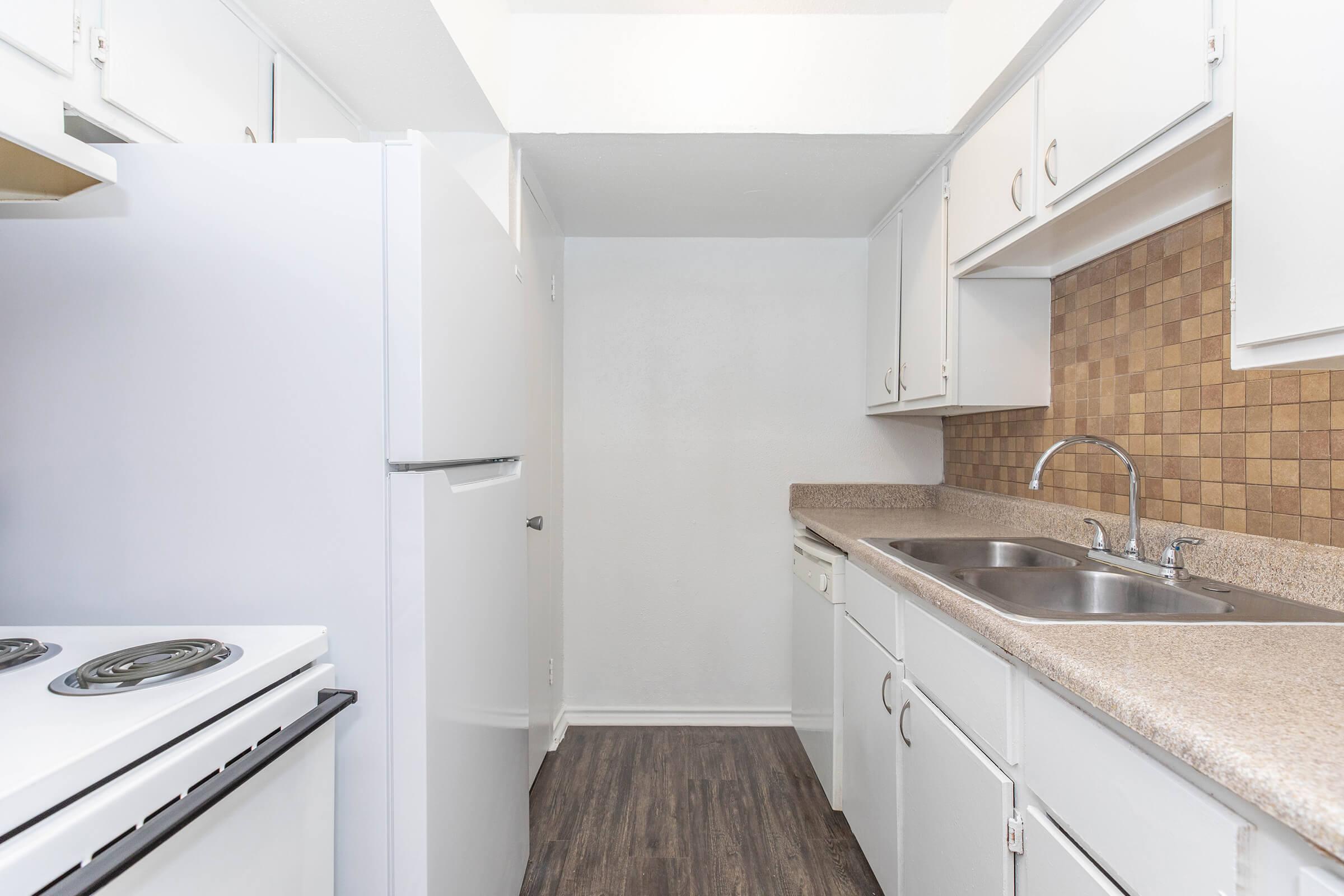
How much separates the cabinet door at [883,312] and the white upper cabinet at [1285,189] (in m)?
1.56

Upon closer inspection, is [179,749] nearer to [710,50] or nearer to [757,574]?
[710,50]

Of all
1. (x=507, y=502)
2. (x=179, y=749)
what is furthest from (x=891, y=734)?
(x=179, y=749)

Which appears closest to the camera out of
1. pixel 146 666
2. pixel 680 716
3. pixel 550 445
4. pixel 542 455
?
pixel 146 666

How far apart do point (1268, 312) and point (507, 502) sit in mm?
1356

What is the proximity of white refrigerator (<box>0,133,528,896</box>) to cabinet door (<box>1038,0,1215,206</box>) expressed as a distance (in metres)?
1.22

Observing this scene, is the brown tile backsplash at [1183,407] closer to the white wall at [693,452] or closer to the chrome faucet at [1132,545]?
the chrome faucet at [1132,545]

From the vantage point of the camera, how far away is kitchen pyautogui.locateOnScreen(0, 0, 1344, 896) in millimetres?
754

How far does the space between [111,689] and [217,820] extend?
175 mm

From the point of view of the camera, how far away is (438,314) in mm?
1066

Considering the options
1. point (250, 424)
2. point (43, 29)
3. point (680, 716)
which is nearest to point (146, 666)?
point (250, 424)

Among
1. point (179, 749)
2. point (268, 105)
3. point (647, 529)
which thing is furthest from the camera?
point (647, 529)

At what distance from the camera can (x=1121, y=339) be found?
1.73 m

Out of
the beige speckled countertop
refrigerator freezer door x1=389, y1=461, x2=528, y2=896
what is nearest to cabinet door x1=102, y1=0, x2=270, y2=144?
refrigerator freezer door x1=389, y1=461, x2=528, y2=896

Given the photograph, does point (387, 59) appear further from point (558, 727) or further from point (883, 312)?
point (558, 727)
